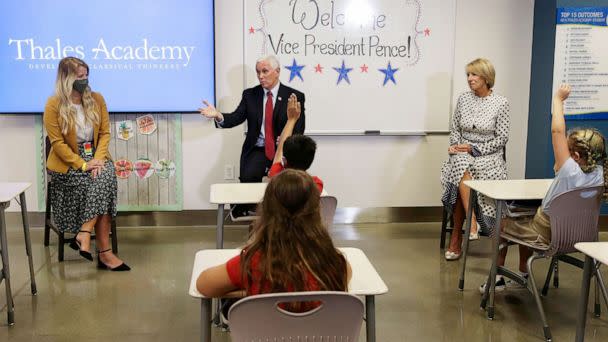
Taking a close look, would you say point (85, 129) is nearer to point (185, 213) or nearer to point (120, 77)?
point (120, 77)

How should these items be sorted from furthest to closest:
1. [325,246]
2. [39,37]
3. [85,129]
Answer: [39,37], [85,129], [325,246]

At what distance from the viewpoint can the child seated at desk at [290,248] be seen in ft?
5.83

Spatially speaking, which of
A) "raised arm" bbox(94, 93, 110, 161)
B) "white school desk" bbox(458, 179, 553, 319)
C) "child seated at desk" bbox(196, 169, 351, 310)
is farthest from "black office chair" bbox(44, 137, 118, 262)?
"child seated at desk" bbox(196, 169, 351, 310)

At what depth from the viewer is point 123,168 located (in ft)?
16.7

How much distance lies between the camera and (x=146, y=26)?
16.0ft

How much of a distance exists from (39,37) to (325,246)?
12.3ft

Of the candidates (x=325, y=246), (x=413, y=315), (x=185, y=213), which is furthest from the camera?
(x=185, y=213)

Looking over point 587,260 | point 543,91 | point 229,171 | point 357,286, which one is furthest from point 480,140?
point 357,286

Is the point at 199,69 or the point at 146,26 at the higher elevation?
the point at 146,26

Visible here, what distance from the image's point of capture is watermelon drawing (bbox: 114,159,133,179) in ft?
16.7

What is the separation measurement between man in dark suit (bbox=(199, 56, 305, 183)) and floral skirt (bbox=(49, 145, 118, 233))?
2.83 feet

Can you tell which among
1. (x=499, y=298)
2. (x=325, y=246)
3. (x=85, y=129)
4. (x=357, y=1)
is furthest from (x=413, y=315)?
(x=357, y=1)

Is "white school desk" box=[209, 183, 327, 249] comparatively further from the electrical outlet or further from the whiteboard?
the whiteboard

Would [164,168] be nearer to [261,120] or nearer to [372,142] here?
[261,120]
